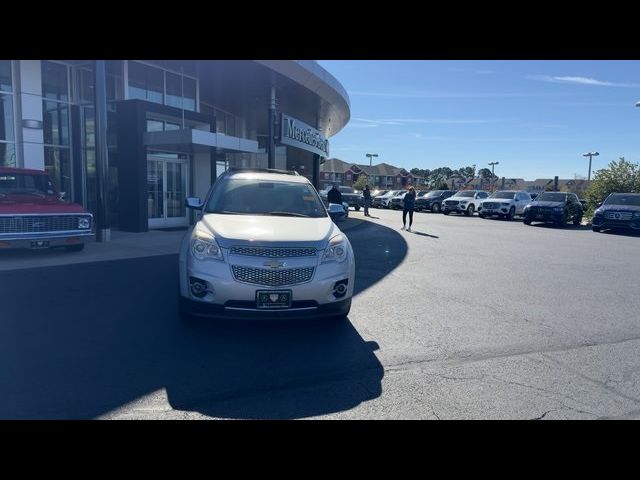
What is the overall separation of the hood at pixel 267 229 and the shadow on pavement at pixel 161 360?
1.11 meters

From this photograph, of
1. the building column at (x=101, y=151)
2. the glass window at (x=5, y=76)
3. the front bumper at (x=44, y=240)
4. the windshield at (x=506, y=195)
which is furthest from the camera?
the windshield at (x=506, y=195)

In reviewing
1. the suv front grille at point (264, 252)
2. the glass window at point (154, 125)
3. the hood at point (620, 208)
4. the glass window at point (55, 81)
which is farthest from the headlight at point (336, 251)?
the hood at point (620, 208)

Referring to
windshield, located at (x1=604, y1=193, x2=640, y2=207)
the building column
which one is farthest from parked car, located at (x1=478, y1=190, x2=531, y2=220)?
the building column

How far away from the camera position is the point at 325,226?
565cm

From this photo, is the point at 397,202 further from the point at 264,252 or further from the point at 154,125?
the point at 264,252

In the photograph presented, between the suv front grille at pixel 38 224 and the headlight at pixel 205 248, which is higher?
the headlight at pixel 205 248

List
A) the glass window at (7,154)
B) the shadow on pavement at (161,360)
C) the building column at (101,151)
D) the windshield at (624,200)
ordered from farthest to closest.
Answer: the windshield at (624,200) → the glass window at (7,154) → the building column at (101,151) → the shadow on pavement at (161,360)

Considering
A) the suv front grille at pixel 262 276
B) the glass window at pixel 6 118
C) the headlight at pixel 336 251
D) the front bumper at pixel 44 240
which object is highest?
the glass window at pixel 6 118

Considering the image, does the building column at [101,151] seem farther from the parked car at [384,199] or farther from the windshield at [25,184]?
the parked car at [384,199]

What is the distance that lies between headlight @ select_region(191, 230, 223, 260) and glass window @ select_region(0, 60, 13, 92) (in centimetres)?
1272

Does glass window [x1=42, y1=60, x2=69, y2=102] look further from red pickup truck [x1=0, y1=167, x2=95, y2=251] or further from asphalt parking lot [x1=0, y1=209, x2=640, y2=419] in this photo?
asphalt parking lot [x1=0, y1=209, x2=640, y2=419]

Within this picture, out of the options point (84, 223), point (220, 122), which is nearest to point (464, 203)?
point (220, 122)

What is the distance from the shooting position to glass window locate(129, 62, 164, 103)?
53.1ft

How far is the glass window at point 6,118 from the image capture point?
13953mm
